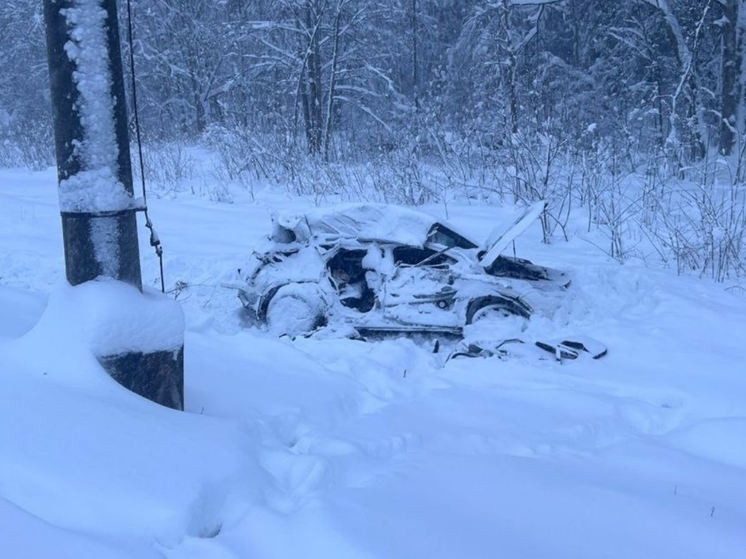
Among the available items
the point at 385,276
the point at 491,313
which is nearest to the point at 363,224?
the point at 385,276

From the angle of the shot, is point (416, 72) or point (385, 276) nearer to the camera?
point (385, 276)

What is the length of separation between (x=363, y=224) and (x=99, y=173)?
391 cm

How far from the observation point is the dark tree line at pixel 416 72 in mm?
16469

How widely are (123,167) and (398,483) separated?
213 cm

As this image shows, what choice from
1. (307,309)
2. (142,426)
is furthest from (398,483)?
(307,309)

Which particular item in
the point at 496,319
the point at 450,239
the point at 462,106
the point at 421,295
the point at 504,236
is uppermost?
the point at 462,106

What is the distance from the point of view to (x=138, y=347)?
355 cm

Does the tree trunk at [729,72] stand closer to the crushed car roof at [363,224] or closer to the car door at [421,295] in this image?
the crushed car roof at [363,224]

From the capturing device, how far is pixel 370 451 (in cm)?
368

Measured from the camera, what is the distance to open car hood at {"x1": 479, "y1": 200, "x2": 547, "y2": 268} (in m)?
6.71

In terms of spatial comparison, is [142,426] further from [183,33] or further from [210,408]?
[183,33]

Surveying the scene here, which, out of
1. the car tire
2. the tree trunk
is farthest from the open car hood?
the tree trunk

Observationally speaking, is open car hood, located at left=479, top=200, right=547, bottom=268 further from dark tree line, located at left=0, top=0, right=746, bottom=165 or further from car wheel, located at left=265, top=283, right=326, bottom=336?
dark tree line, located at left=0, top=0, right=746, bottom=165

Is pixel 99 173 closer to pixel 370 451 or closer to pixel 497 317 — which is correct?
pixel 370 451
